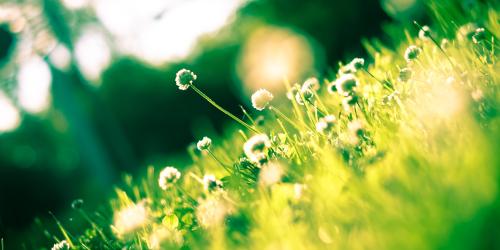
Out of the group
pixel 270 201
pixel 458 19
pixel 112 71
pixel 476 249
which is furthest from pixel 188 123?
pixel 476 249

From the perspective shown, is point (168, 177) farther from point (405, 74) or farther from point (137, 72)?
point (137, 72)

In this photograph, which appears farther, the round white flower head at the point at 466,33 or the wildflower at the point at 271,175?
the round white flower head at the point at 466,33

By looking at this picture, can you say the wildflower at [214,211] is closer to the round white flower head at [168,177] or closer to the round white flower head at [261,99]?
the round white flower head at [168,177]

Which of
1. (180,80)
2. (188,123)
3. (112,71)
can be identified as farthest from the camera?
(112,71)

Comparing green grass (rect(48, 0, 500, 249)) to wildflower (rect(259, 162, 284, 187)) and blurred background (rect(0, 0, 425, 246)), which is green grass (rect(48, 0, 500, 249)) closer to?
wildflower (rect(259, 162, 284, 187))

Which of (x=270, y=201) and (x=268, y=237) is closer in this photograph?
(x=268, y=237)

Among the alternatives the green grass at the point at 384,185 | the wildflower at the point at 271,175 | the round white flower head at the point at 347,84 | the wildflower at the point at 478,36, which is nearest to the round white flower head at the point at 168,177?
the green grass at the point at 384,185

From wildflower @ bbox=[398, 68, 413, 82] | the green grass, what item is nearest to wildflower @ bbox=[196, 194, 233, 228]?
the green grass

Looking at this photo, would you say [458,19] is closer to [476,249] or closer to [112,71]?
[476,249]
